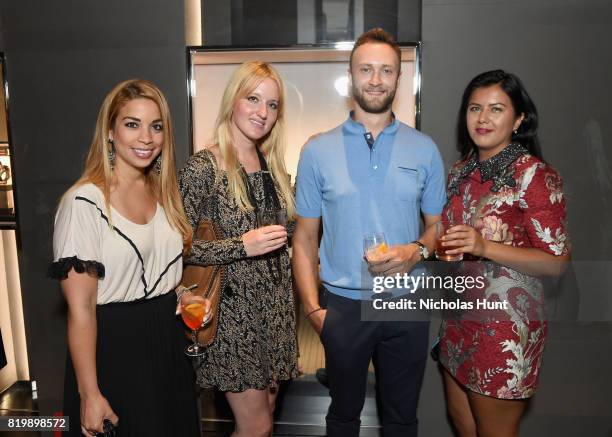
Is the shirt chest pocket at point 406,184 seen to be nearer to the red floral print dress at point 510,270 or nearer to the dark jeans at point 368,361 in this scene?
the red floral print dress at point 510,270

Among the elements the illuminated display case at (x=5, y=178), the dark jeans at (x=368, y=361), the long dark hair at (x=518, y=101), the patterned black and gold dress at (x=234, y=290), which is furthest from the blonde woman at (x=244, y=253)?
the illuminated display case at (x=5, y=178)

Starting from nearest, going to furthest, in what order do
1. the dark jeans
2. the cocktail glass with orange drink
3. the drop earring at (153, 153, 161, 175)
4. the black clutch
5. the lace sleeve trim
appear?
the lace sleeve trim < the black clutch < the cocktail glass with orange drink < the drop earring at (153, 153, 161, 175) < the dark jeans

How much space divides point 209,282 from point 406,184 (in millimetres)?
939

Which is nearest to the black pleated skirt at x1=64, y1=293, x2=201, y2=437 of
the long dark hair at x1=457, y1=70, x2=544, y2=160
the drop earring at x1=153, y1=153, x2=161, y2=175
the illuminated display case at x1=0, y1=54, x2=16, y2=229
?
the drop earring at x1=153, y1=153, x2=161, y2=175

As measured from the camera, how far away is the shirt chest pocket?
2.18 meters

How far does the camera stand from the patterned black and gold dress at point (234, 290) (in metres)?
2.14

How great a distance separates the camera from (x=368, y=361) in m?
2.28

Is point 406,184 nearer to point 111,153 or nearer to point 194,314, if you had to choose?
point 194,314

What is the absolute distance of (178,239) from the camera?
2014mm

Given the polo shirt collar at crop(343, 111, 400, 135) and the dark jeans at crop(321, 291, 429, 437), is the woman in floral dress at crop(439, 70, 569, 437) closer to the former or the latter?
the dark jeans at crop(321, 291, 429, 437)

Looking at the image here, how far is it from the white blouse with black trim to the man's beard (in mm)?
954

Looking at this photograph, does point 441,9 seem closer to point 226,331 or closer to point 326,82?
point 326,82

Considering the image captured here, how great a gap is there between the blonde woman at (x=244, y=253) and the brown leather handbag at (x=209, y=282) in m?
0.03

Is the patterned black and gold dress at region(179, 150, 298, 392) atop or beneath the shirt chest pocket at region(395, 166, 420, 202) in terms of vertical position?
beneath
